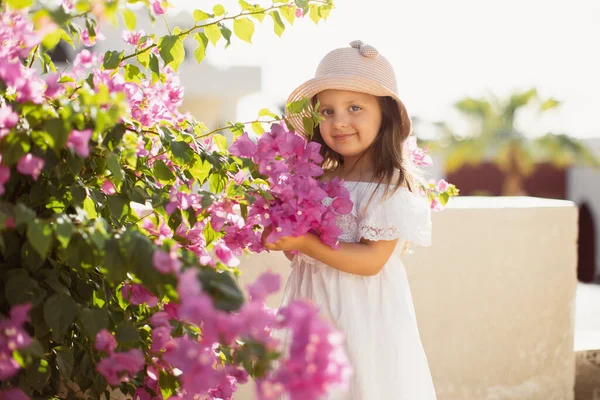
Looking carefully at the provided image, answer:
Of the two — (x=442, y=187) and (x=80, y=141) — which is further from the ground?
(x=80, y=141)

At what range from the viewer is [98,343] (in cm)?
134

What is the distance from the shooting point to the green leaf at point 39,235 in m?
1.07

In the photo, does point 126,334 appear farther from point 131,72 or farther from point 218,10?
point 218,10

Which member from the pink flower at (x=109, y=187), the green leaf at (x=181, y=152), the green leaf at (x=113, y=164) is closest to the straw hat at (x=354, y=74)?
the green leaf at (x=181, y=152)

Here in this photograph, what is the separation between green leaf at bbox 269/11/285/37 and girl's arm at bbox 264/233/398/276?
0.50 meters

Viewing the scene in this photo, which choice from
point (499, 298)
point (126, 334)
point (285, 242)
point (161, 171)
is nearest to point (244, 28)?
point (161, 171)

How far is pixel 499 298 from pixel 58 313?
2.14 meters

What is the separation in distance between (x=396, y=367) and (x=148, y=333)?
73 centimetres

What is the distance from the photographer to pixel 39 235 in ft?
3.54

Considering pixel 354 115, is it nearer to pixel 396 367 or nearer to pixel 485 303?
pixel 396 367

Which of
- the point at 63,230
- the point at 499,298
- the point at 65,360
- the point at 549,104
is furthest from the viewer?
the point at 549,104

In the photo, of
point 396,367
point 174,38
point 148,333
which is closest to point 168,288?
point 148,333

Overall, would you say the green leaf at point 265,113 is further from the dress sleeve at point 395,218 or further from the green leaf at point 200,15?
the dress sleeve at point 395,218

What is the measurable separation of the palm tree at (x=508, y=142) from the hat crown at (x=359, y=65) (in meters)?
17.7
